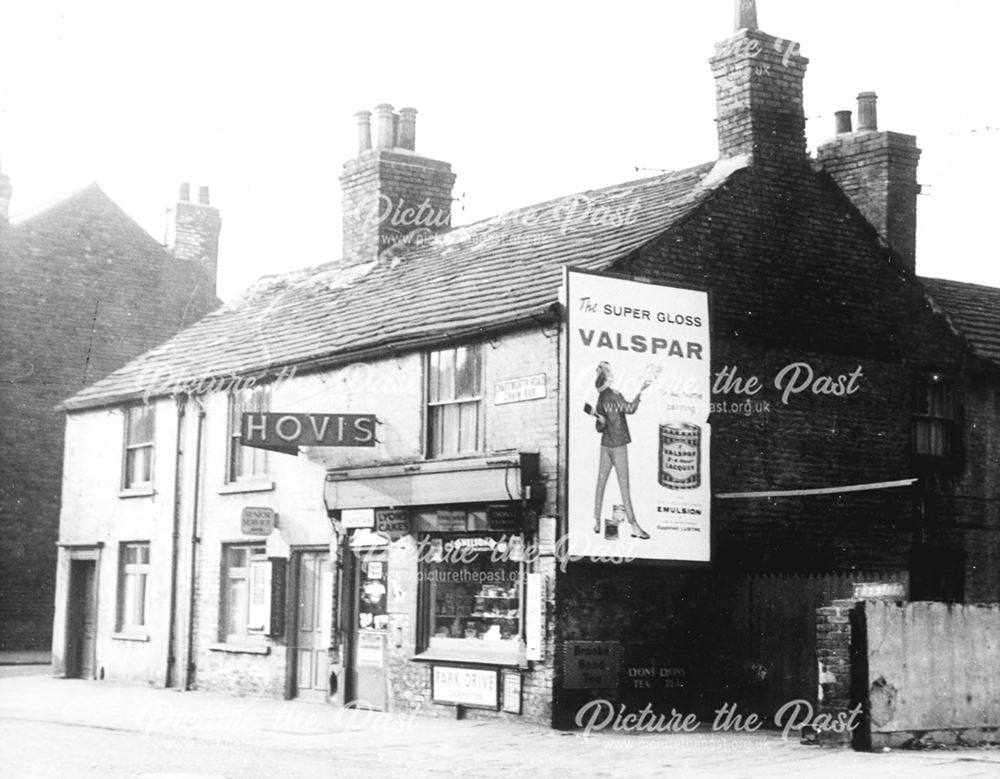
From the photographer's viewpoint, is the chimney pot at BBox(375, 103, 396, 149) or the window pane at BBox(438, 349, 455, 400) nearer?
the window pane at BBox(438, 349, 455, 400)

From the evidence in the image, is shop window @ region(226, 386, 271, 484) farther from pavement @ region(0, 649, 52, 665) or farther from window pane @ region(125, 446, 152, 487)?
pavement @ region(0, 649, 52, 665)

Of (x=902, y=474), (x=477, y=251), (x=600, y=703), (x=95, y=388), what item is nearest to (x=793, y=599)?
(x=600, y=703)

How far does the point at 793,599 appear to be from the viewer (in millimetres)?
16562

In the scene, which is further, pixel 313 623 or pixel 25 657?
pixel 25 657

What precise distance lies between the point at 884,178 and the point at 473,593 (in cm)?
916

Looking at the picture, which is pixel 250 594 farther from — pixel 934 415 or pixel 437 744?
pixel 934 415

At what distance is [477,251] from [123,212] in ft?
47.9

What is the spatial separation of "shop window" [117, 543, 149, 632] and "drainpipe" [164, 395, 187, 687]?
1129 mm

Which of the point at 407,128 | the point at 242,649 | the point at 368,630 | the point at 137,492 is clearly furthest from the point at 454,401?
the point at 137,492

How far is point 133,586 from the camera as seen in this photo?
24.3 m

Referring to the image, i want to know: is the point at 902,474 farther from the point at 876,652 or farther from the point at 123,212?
the point at 123,212

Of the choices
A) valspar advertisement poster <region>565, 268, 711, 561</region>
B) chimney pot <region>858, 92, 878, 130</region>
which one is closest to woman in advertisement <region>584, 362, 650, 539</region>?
valspar advertisement poster <region>565, 268, 711, 561</region>

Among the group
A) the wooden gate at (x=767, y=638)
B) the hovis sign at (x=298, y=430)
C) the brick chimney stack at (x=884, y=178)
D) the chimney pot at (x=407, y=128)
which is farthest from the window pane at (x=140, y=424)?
the brick chimney stack at (x=884, y=178)

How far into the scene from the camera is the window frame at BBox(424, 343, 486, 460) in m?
17.6
